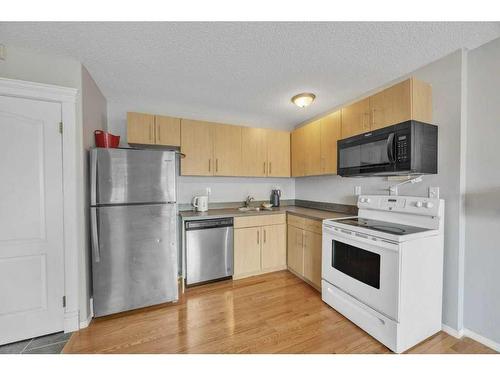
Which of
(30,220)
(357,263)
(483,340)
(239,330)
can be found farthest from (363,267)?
(30,220)

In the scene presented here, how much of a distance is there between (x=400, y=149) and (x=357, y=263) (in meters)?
1.04

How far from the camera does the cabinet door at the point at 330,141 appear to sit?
8.23 ft

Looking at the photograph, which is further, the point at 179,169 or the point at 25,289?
the point at 179,169

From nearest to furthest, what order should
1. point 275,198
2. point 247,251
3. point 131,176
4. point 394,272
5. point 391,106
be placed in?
point 394,272, point 391,106, point 131,176, point 247,251, point 275,198

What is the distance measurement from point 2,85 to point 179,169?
1.67 meters

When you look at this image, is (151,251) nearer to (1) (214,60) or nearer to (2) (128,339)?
(2) (128,339)

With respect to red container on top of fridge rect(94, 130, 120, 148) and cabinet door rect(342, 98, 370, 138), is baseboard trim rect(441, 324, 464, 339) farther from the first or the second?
red container on top of fridge rect(94, 130, 120, 148)

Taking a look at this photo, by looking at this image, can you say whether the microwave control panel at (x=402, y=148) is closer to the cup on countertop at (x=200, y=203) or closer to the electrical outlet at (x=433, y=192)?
the electrical outlet at (x=433, y=192)

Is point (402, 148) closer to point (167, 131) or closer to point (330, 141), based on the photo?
point (330, 141)

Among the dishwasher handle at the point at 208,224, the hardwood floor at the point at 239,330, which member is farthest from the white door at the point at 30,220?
the dishwasher handle at the point at 208,224

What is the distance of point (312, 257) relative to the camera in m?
2.48
